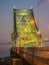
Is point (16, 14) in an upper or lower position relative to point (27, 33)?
upper

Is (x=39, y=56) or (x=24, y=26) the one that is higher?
(x=24, y=26)

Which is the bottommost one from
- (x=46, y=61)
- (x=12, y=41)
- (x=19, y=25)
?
(x=46, y=61)

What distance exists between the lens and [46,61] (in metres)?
11.9

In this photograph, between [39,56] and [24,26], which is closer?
[39,56]

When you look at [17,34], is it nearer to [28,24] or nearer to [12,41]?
[12,41]

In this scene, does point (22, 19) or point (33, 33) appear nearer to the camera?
point (33, 33)

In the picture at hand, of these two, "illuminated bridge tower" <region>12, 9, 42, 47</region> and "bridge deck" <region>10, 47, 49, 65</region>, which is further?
"illuminated bridge tower" <region>12, 9, 42, 47</region>

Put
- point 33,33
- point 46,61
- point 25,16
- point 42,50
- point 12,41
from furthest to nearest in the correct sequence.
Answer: point 25,16
point 33,33
point 12,41
point 42,50
point 46,61

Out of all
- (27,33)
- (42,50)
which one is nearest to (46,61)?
(42,50)

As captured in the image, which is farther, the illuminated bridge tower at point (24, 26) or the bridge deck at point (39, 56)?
the illuminated bridge tower at point (24, 26)

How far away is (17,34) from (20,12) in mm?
19009

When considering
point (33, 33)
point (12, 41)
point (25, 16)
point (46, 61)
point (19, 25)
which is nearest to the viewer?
point (46, 61)

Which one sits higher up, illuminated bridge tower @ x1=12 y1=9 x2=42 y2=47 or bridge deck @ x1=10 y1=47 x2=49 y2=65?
illuminated bridge tower @ x1=12 y1=9 x2=42 y2=47

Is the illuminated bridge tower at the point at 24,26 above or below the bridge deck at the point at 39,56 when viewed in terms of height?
above
